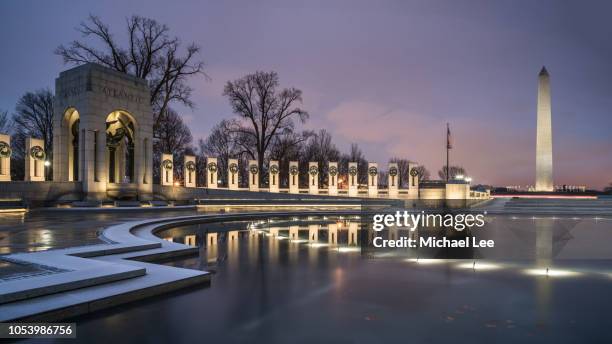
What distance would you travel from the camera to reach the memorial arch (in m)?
30.5

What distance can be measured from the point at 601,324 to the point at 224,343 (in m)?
5.62

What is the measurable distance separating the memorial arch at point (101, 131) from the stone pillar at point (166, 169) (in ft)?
12.0

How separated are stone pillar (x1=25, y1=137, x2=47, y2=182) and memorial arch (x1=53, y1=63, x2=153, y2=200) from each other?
3.28 feet

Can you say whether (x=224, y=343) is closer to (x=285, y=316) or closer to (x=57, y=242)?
(x=285, y=316)

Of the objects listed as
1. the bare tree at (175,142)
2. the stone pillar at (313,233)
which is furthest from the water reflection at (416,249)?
the bare tree at (175,142)

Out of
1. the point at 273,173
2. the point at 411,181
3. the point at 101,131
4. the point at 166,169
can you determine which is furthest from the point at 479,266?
the point at 411,181

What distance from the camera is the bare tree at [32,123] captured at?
185ft

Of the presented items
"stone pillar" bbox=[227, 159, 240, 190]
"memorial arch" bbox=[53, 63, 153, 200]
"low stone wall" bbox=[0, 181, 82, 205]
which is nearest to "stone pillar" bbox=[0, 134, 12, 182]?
"low stone wall" bbox=[0, 181, 82, 205]

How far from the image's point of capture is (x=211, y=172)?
144 feet

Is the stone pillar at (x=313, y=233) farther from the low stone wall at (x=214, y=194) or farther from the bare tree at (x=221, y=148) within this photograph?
the bare tree at (x=221, y=148)

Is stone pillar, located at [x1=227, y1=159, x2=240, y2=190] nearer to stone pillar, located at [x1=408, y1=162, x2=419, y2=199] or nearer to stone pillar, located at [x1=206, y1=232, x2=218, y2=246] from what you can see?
stone pillar, located at [x1=408, y1=162, x2=419, y2=199]

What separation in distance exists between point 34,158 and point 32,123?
107 feet

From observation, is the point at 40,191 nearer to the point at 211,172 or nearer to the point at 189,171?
the point at 189,171

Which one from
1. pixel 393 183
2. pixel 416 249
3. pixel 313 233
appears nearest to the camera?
pixel 416 249
